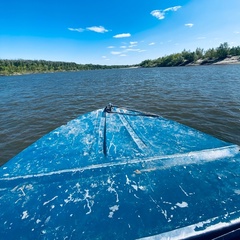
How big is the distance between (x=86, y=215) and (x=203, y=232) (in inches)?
43.3

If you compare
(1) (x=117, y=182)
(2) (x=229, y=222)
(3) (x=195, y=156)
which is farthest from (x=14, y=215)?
(3) (x=195, y=156)

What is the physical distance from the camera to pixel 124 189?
1901 mm

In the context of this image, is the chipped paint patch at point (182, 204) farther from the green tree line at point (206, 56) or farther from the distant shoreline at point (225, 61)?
the green tree line at point (206, 56)

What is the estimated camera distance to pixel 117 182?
2014 millimetres

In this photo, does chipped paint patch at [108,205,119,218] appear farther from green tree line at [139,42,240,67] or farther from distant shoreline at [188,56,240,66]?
green tree line at [139,42,240,67]

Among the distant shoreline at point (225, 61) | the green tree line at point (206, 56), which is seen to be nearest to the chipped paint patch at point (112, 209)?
the distant shoreline at point (225, 61)

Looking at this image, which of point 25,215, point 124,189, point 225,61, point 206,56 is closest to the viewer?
point 25,215

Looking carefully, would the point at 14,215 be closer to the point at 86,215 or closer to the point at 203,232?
the point at 86,215

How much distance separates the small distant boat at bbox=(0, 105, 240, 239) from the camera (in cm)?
147

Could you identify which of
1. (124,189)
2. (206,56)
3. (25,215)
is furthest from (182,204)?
(206,56)

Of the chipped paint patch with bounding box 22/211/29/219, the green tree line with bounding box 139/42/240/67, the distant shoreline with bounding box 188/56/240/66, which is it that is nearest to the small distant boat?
the chipped paint patch with bounding box 22/211/29/219

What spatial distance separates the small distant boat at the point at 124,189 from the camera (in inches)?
58.0

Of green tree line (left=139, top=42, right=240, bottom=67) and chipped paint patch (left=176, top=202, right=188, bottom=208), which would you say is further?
green tree line (left=139, top=42, right=240, bottom=67)

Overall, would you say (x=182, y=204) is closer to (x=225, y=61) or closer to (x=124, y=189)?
(x=124, y=189)
